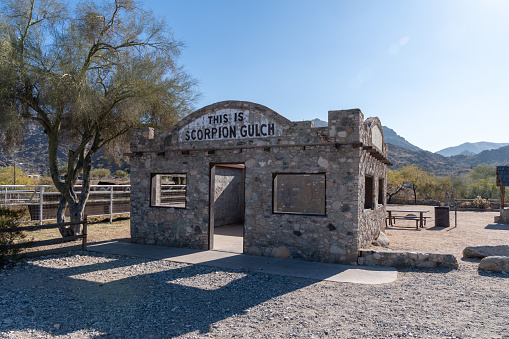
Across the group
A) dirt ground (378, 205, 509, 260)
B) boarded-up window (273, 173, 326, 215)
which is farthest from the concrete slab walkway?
boarded-up window (273, 173, 326, 215)

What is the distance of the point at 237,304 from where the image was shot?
5184 millimetres

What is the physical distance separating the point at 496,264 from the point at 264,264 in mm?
5183

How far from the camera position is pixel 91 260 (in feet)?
26.7

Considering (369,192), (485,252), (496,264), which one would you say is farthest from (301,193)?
(496,264)

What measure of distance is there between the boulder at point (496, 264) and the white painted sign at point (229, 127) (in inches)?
220

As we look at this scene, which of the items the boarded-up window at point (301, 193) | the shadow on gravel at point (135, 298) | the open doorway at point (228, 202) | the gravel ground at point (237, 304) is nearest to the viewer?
the gravel ground at point (237, 304)

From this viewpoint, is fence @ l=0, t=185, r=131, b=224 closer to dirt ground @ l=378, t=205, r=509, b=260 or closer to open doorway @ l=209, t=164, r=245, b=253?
open doorway @ l=209, t=164, r=245, b=253

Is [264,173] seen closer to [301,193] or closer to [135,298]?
[135,298]

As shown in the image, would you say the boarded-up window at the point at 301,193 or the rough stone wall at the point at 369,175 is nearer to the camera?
the rough stone wall at the point at 369,175

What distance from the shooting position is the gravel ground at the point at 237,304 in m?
4.23

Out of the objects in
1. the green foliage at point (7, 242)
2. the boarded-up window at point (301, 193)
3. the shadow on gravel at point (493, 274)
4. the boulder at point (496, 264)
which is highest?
the boarded-up window at point (301, 193)

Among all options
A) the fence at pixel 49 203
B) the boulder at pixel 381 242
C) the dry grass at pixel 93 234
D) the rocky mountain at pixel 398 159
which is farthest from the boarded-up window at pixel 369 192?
the rocky mountain at pixel 398 159

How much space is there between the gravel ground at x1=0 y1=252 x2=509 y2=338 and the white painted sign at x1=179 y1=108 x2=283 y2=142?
144 inches

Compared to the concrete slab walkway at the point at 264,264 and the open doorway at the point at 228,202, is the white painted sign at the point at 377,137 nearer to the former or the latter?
the concrete slab walkway at the point at 264,264
